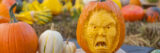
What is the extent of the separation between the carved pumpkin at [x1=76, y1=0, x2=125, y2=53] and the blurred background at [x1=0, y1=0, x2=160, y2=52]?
2.35 ft

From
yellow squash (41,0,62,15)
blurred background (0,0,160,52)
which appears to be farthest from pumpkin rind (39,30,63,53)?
yellow squash (41,0,62,15)

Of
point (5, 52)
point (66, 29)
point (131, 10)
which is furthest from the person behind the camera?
point (131, 10)

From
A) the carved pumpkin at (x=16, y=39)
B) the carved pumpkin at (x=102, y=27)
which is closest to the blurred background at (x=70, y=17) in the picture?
the carved pumpkin at (x=16, y=39)

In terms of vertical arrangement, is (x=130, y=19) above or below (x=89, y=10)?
below

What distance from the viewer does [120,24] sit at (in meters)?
1.08

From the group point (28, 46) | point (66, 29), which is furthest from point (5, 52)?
point (66, 29)

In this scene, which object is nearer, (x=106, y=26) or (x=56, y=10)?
(x=106, y=26)

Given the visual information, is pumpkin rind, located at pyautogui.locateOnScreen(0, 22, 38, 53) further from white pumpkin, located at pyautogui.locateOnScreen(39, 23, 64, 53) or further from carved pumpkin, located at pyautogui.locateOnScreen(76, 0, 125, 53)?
carved pumpkin, located at pyautogui.locateOnScreen(76, 0, 125, 53)

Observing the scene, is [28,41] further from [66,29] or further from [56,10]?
[56,10]

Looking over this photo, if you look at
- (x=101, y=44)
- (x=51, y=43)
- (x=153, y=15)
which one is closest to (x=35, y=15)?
(x=51, y=43)

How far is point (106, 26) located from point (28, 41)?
0.43m

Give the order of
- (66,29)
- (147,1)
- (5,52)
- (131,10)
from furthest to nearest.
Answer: (147,1)
(131,10)
(66,29)
(5,52)

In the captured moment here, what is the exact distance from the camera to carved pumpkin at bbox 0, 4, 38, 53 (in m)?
1.00

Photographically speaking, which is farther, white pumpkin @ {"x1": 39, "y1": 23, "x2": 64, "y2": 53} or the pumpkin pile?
the pumpkin pile
